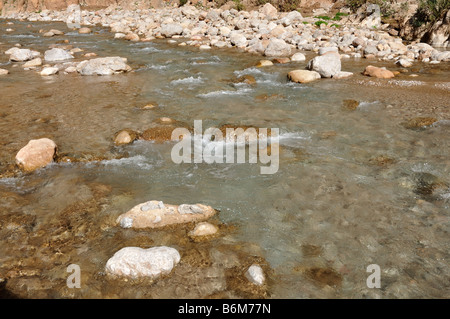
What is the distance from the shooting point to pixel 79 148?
20.0 feet

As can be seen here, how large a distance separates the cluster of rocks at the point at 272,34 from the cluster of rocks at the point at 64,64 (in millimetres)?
4858

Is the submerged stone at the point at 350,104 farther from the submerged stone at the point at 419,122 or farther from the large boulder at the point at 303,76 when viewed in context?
the large boulder at the point at 303,76

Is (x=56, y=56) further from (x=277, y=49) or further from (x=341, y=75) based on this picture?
(x=341, y=75)

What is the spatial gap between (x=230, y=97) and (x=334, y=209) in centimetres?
520

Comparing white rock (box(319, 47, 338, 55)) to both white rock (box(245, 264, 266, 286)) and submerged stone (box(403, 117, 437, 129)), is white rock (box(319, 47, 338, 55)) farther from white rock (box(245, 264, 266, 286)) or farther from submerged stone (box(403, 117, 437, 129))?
white rock (box(245, 264, 266, 286))

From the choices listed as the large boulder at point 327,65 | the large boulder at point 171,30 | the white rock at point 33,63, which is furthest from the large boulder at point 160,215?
the large boulder at point 171,30

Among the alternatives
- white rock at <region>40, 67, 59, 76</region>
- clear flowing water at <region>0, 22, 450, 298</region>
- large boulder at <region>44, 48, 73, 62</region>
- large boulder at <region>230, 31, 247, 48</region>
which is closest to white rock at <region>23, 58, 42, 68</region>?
large boulder at <region>44, 48, 73, 62</region>

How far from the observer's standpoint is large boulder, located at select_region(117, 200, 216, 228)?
4008mm

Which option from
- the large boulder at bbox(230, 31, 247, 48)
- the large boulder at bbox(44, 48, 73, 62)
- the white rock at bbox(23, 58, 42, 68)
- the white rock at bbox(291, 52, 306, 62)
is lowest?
the white rock at bbox(23, 58, 42, 68)

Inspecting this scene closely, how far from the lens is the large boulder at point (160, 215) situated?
4.01 m

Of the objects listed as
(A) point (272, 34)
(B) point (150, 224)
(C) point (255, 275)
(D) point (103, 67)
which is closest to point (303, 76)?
(D) point (103, 67)

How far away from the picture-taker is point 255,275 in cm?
322
